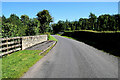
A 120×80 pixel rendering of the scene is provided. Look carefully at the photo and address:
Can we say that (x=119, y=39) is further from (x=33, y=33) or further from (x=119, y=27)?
(x=119, y=27)

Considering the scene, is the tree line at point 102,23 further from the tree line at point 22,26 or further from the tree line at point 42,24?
the tree line at point 22,26

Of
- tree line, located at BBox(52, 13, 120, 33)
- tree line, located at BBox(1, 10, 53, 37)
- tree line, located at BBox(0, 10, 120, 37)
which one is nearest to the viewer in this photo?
tree line, located at BBox(1, 10, 53, 37)

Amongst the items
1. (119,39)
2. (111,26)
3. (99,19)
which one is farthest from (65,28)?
(119,39)

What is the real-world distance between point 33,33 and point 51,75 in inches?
709

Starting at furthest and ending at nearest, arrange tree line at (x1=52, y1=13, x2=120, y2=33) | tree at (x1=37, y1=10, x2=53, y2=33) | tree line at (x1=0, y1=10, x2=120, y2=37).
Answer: tree line at (x1=52, y1=13, x2=120, y2=33)
tree at (x1=37, y1=10, x2=53, y2=33)
tree line at (x1=0, y1=10, x2=120, y2=37)

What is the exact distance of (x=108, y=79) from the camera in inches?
199

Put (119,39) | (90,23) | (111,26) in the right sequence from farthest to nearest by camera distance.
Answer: (90,23)
(111,26)
(119,39)

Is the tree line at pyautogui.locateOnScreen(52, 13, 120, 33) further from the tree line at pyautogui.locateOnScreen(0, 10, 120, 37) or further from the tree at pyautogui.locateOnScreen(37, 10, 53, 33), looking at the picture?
the tree at pyautogui.locateOnScreen(37, 10, 53, 33)

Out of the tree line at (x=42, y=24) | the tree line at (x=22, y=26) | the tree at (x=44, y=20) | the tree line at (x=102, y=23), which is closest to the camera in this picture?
the tree line at (x=22, y=26)

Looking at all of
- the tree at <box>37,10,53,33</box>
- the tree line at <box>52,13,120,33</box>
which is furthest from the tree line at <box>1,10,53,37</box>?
the tree line at <box>52,13,120,33</box>

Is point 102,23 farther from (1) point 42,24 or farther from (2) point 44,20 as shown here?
(1) point 42,24

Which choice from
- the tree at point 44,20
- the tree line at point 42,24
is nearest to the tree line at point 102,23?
the tree line at point 42,24

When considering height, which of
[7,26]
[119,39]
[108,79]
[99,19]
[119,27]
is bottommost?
[108,79]

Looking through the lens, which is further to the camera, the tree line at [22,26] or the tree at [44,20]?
the tree at [44,20]
